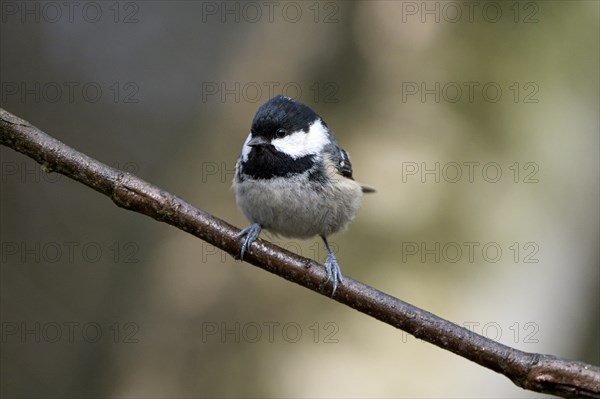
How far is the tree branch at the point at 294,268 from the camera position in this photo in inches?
85.4

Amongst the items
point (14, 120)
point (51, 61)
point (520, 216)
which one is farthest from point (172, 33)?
point (520, 216)

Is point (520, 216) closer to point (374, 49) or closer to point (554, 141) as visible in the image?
point (554, 141)

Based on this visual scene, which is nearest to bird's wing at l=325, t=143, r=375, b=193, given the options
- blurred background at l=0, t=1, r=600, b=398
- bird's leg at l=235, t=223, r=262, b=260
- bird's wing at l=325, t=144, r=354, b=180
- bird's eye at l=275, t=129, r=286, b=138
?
bird's wing at l=325, t=144, r=354, b=180

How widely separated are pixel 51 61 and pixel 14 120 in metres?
2.32

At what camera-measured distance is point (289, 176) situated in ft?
10.00

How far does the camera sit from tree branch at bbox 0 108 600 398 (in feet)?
7.11

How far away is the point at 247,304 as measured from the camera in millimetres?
4383

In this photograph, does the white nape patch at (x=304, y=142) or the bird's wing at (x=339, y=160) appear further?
the bird's wing at (x=339, y=160)

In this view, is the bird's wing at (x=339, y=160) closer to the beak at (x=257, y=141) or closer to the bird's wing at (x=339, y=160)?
the bird's wing at (x=339, y=160)

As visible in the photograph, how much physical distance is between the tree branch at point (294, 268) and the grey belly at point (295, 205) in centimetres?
50

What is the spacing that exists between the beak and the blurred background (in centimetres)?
147

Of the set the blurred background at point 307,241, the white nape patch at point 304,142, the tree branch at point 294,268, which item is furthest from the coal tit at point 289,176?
the blurred background at point 307,241

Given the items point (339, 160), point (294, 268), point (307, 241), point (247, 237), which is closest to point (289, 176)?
point (339, 160)

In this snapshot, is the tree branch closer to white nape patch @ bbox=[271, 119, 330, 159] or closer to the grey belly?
the grey belly
